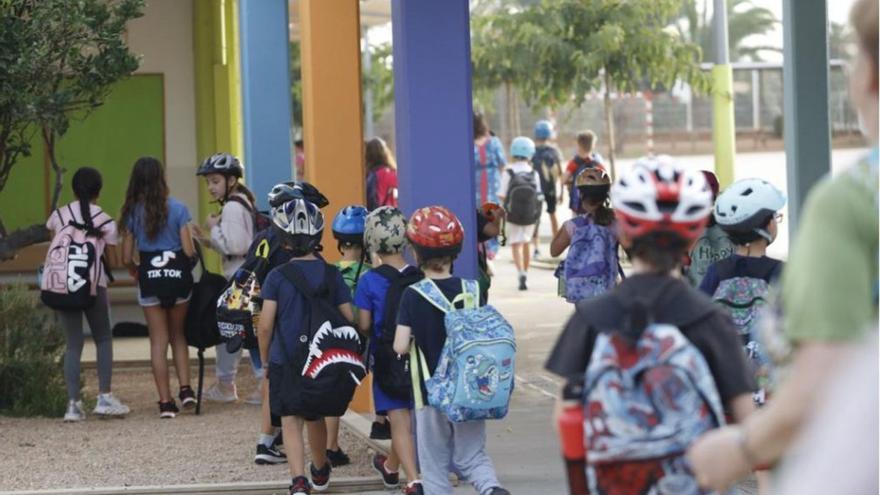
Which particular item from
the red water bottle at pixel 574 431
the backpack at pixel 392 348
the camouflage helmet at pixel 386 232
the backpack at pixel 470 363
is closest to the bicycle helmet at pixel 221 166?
the camouflage helmet at pixel 386 232

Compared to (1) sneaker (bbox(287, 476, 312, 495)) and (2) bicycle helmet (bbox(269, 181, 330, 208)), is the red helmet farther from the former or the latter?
(1) sneaker (bbox(287, 476, 312, 495))

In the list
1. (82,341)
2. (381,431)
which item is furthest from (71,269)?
(381,431)

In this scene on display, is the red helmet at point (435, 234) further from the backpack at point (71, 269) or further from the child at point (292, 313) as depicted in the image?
the backpack at point (71, 269)

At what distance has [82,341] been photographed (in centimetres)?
1138

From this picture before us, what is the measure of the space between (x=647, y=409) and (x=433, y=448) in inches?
136

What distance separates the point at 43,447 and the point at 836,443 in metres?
8.16

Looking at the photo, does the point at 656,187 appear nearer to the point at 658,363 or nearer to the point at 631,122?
the point at 658,363

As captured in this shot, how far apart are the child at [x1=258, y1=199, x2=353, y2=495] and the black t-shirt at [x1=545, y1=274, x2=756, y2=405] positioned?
12.2 ft

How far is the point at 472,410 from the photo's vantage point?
7172 millimetres

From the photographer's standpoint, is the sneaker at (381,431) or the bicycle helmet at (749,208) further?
the sneaker at (381,431)

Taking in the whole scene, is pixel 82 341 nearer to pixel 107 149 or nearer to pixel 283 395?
pixel 283 395

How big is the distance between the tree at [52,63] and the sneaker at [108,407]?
1161mm

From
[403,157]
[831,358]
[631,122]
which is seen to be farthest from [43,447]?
[631,122]

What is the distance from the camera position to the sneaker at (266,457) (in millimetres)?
9547
